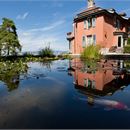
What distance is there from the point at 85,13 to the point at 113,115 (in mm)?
22878

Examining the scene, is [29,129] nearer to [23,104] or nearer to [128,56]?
[23,104]

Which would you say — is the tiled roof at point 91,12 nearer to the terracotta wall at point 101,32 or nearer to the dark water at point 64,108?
the terracotta wall at point 101,32

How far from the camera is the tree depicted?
22.5 meters

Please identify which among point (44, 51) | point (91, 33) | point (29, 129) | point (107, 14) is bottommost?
point (29, 129)

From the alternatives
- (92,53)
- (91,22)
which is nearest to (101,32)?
(91,22)

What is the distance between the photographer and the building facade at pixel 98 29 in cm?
2369

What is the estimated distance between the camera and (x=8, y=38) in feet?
73.6

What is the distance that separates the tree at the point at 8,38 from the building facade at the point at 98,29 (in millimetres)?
8112

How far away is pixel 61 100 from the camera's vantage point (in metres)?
4.75

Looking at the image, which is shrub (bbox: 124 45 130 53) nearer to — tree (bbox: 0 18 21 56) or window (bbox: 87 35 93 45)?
window (bbox: 87 35 93 45)

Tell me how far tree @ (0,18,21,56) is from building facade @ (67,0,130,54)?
8112 mm

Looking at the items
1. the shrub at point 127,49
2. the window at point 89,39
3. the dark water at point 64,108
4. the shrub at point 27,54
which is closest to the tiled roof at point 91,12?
the window at point 89,39

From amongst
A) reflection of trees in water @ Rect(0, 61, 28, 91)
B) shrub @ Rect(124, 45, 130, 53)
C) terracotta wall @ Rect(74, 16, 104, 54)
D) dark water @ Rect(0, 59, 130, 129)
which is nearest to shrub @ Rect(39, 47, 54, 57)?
terracotta wall @ Rect(74, 16, 104, 54)

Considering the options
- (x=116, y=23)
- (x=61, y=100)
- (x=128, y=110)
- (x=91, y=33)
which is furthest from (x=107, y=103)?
(x=116, y=23)
